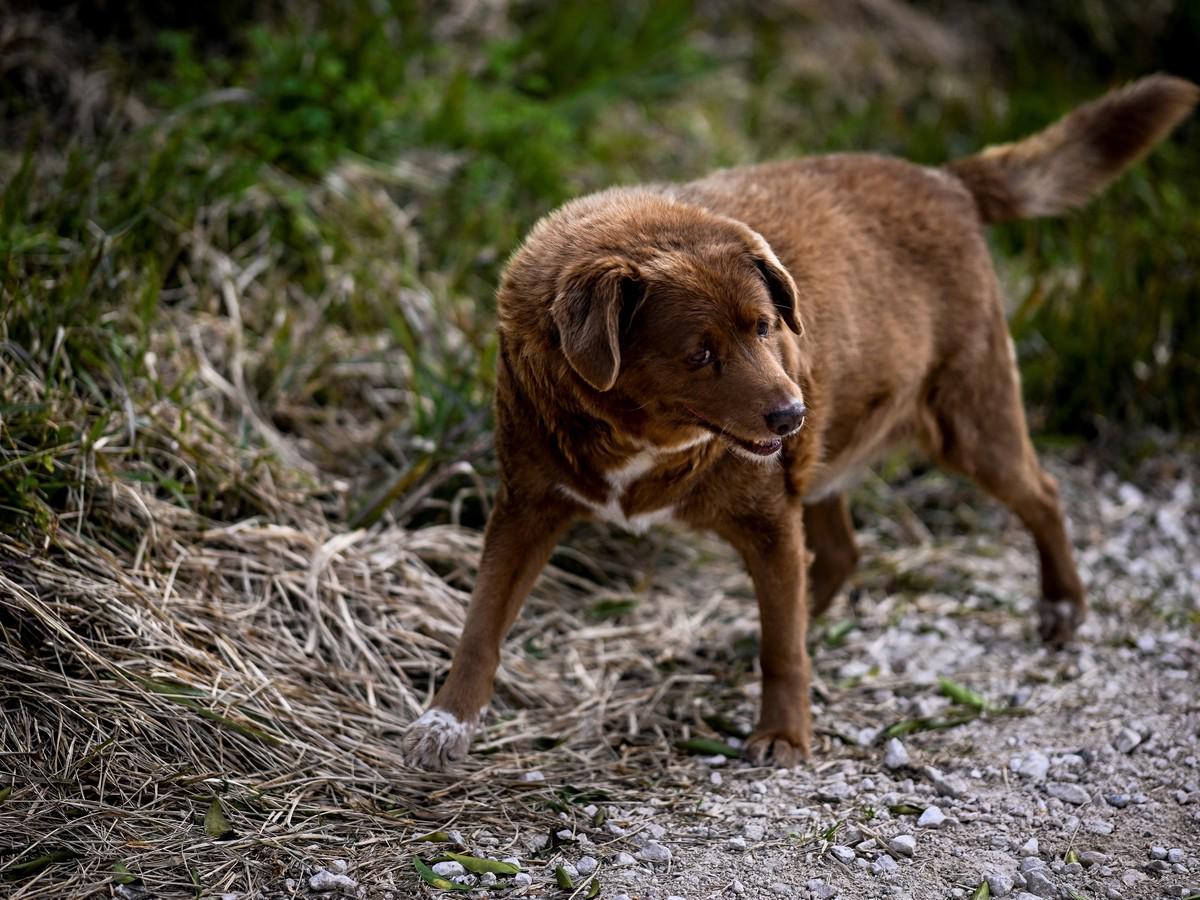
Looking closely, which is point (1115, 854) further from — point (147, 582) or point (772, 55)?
point (772, 55)

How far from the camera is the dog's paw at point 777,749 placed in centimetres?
388

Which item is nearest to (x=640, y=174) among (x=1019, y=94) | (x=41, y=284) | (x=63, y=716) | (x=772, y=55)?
(x=772, y=55)

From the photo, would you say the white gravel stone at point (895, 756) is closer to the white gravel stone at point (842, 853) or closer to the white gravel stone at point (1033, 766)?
the white gravel stone at point (1033, 766)

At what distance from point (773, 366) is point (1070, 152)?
6.87 feet

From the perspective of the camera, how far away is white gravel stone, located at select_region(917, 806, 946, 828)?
11.4ft

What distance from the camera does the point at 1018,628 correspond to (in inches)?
192

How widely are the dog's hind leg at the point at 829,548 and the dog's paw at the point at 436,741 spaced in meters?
1.71

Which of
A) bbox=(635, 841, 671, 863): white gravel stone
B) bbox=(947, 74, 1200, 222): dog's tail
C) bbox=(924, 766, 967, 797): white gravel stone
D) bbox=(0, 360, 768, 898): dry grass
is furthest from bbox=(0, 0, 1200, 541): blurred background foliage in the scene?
bbox=(924, 766, 967, 797): white gravel stone

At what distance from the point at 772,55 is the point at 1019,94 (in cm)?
153

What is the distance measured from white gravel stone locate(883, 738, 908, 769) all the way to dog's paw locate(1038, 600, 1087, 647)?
1.13 metres

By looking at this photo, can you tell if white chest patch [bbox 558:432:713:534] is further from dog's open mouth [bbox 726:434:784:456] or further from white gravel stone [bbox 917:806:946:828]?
white gravel stone [bbox 917:806:946:828]

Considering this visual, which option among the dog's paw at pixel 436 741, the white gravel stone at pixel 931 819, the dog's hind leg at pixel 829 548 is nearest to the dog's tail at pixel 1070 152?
the dog's hind leg at pixel 829 548

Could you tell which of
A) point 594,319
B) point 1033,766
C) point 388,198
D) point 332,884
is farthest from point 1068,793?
point 388,198

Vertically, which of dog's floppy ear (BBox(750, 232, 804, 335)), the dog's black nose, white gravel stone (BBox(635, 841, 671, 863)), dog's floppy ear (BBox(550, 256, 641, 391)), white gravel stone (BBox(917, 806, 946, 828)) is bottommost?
white gravel stone (BBox(635, 841, 671, 863))
